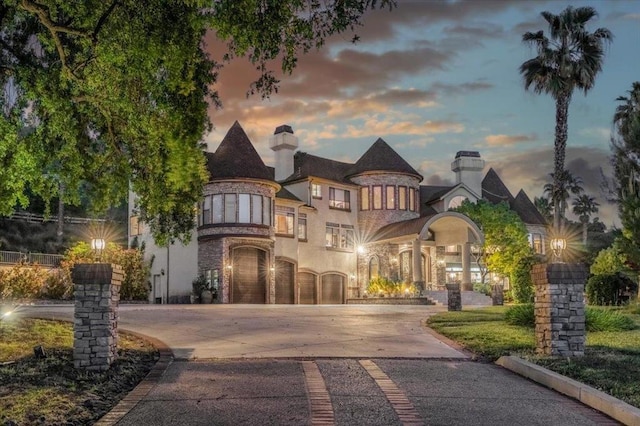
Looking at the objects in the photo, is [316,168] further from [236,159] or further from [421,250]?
[421,250]

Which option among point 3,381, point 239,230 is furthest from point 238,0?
point 239,230

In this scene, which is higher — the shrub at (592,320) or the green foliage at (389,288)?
the green foliage at (389,288)

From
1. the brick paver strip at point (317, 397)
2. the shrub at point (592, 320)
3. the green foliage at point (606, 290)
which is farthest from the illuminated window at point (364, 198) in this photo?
the brick paver strip at point (317, 397)

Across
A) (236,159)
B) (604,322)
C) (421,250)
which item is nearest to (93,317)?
(604,322)

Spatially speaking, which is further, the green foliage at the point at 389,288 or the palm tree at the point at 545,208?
the palm tree at the point at 545,208

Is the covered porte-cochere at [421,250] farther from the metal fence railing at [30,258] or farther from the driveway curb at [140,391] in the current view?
the driveway curb at [140,391]

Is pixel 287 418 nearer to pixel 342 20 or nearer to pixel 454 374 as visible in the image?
pixel 454 374

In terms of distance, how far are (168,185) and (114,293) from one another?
2.75 meters

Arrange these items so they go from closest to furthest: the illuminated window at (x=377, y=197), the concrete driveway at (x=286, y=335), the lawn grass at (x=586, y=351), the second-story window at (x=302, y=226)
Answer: the lawn grass at (x=586, y=351), the concrete driveway at (x=286, y=335), the second-story window at (x=302, y=226), the illuminated window at (x=377, y=197)

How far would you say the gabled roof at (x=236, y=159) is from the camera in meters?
39.8

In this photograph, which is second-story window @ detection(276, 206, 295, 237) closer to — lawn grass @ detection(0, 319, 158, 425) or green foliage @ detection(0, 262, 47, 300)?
green foliage @ detection(0, 262, 47, 300)

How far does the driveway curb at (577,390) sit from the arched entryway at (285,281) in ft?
103

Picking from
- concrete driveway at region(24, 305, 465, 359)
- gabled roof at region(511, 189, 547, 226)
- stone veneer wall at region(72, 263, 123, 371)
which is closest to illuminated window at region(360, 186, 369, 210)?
gabled roof at region(511, 189, 547, 226)

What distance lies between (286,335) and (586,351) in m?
6.42
